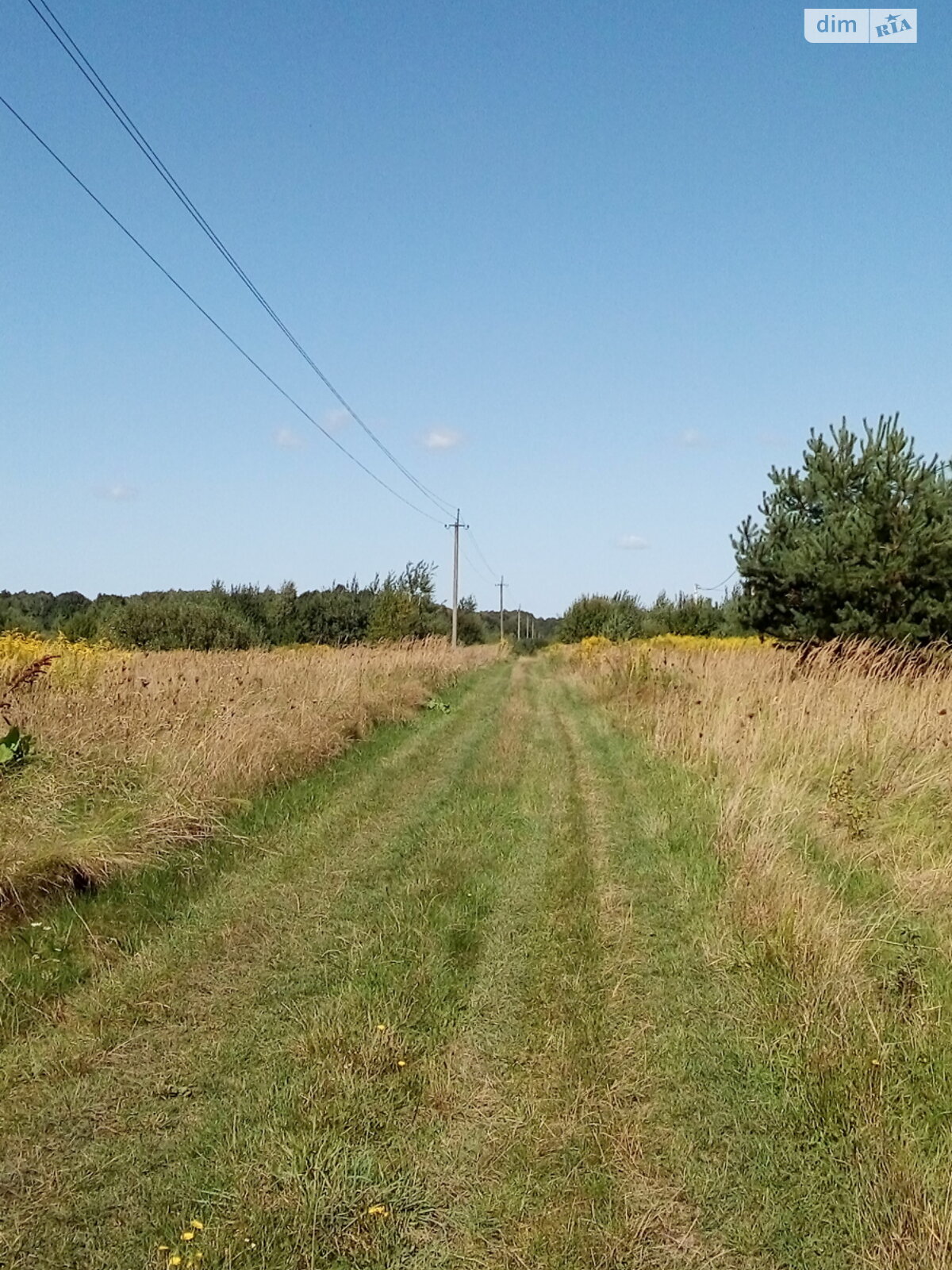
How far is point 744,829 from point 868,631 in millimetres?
11066

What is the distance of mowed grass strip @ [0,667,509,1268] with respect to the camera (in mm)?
2605

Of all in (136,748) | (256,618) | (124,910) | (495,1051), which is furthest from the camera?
(256,618)

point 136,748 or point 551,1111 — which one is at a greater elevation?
point 136,748

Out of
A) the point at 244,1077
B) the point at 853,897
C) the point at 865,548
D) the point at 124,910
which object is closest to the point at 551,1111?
the point at 244,1077

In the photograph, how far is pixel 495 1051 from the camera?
368 cm

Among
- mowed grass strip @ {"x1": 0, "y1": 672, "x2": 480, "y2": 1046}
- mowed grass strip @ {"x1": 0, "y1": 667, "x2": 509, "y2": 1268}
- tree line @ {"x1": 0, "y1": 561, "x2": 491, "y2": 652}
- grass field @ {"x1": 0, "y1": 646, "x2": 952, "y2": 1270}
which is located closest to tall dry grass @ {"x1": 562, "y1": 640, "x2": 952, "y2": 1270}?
grass field @ {"x1": 0, "y1": 646, "x2": 952, "y2": 1270}

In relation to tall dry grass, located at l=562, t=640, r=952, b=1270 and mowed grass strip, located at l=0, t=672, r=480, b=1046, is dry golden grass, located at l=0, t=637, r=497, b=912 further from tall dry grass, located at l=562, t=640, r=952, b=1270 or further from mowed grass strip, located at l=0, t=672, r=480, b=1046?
tall dry grass, located at l=562, t=640, r=952, b=1270

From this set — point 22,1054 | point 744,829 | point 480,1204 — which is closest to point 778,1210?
point 480,1204

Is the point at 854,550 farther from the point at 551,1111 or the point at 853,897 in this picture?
the point at 551,1111

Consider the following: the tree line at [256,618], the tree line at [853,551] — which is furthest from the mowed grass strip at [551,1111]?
the tree line at [256,618]

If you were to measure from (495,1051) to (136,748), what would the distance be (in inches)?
199

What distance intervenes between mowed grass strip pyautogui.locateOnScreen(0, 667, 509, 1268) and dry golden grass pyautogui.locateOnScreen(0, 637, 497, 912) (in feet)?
3.10

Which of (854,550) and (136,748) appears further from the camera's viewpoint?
(854,550)

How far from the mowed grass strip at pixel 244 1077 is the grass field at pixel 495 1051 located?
0.05 ft
